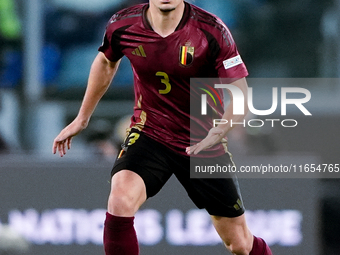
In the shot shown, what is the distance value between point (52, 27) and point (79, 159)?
7.32 ft

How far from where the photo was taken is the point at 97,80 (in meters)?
3.97

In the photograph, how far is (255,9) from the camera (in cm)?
702

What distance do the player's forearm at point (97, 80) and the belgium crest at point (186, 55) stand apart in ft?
1.63

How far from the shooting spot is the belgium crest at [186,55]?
12.0ft

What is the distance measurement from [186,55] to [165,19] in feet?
0.76

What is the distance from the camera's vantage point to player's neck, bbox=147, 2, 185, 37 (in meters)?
3.65

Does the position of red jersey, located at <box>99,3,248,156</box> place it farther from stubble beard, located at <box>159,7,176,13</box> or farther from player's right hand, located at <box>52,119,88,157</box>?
player's right hand, located at <box>52,119,88,157</box>

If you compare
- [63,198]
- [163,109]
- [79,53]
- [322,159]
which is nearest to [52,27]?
[79,53]

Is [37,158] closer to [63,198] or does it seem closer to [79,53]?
[63,198]

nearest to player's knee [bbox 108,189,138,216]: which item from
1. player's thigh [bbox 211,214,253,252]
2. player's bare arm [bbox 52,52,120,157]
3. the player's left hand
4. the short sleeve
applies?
the player's left hand

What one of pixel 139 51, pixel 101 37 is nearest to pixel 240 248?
pixel 139 51

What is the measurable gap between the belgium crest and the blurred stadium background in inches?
71.8

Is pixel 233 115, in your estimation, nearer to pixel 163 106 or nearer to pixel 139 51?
pixel 163 106

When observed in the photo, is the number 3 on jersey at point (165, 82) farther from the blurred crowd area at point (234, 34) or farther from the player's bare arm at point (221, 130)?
the blurred crowd area at point (234, 34)
